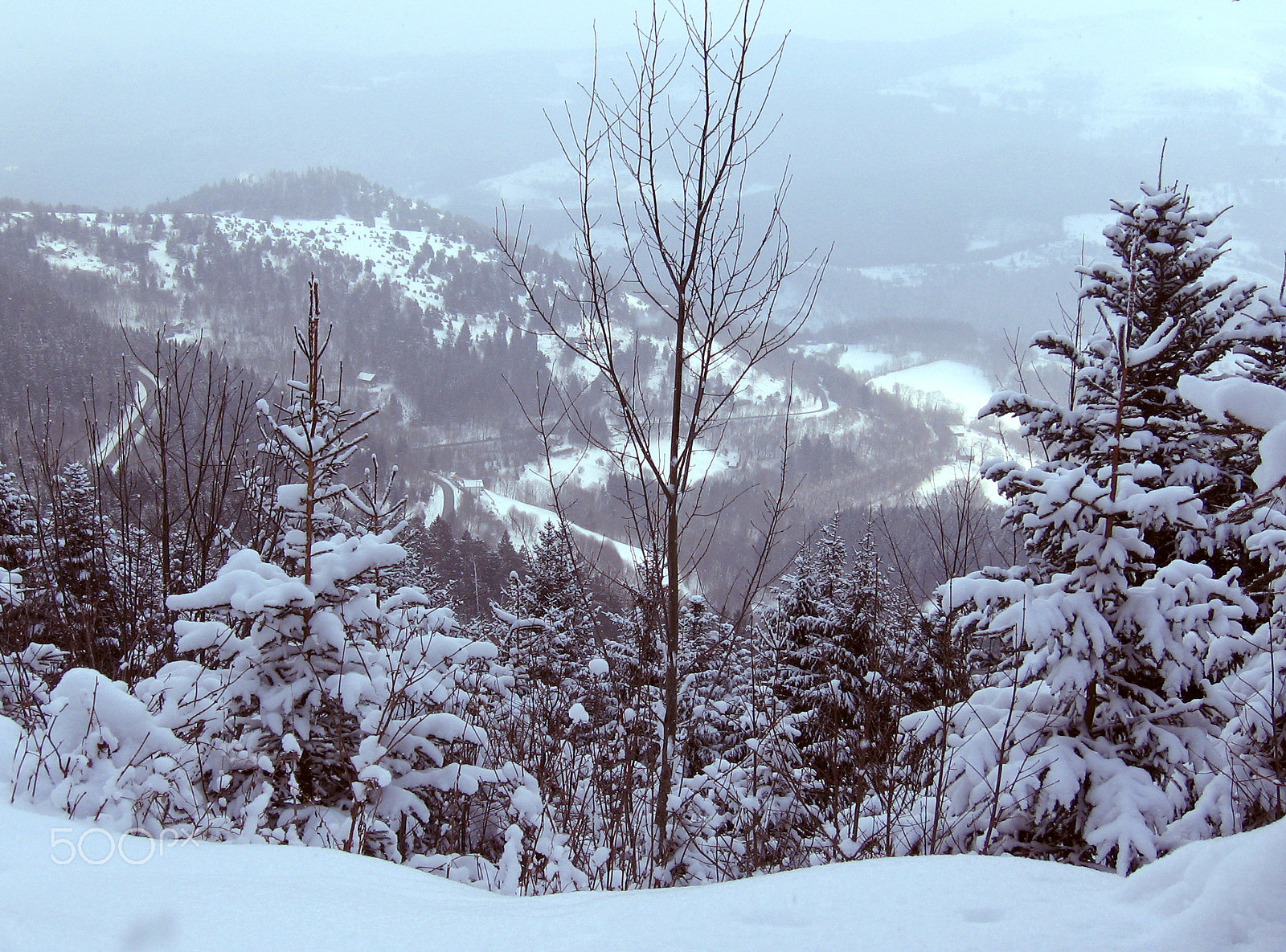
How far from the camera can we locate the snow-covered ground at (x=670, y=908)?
5.25 ft

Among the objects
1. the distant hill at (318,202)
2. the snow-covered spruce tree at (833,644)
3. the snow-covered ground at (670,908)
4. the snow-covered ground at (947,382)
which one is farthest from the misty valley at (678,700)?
the distant hill at (318,202)

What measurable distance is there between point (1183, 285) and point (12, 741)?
800cm

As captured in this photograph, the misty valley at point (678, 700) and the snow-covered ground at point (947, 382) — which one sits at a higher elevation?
the snow-covered ground at point (947, 382)

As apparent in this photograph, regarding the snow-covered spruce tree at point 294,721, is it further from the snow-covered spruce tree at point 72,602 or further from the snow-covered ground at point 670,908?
the snow-covered spruce tree at point 72,602

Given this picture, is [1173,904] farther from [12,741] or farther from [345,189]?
[345,189]

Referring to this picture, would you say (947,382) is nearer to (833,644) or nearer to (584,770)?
(833,644)

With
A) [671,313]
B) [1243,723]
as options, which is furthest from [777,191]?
[1243,723]

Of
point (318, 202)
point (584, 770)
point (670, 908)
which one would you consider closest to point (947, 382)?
point (584, 770)

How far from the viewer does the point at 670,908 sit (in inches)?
76.2

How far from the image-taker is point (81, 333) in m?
58.2
